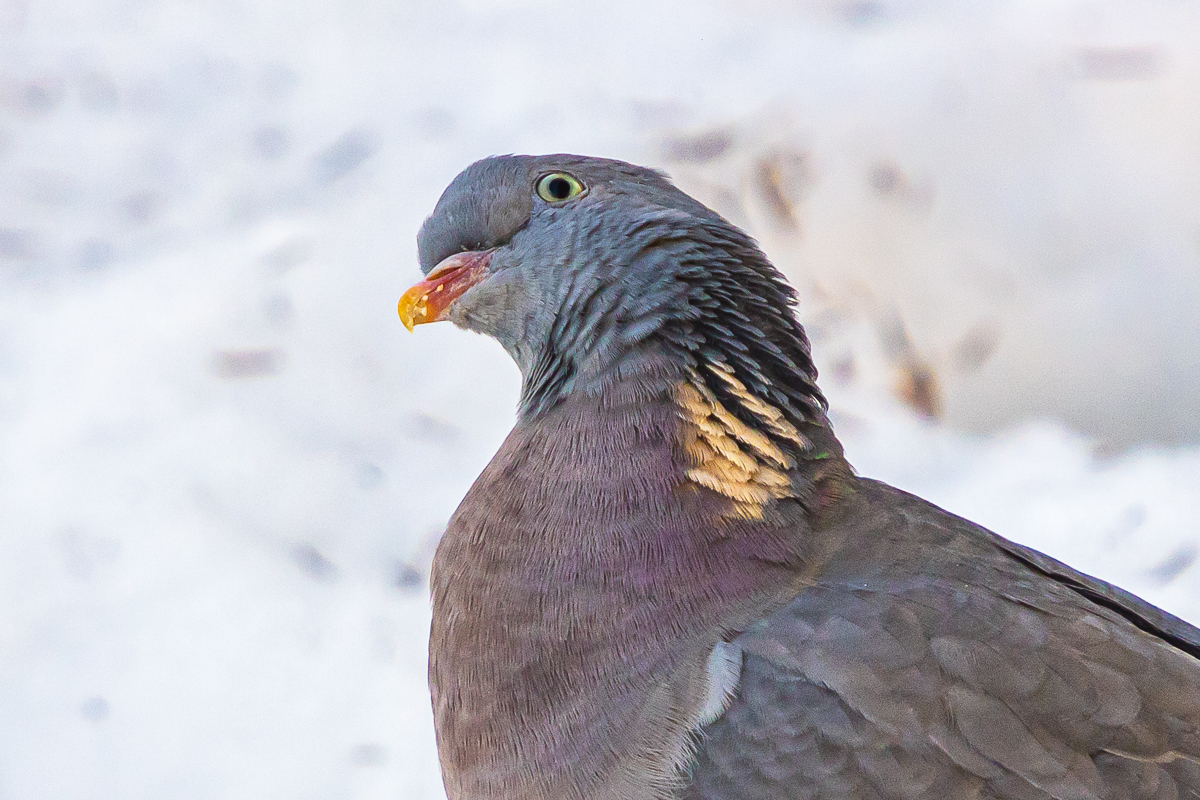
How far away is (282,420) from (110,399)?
409 mm

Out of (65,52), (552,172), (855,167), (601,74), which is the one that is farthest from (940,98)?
(65,52)

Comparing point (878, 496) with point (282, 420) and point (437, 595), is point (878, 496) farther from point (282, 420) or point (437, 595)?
point (282, 420)

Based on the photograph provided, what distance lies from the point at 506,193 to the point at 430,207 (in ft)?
4.73

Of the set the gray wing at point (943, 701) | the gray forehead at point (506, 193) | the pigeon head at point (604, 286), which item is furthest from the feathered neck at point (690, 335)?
the gray wing at point (943, 701)

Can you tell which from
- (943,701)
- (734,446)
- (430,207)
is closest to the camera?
(943,701)

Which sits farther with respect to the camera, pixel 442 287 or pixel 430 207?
pixel 430 207

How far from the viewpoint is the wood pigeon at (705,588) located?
1574 millimetres

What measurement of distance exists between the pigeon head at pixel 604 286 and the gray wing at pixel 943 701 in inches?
12.6

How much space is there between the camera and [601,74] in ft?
11.7

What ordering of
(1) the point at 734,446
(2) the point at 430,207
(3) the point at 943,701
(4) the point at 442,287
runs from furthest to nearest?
(2) the point at 430,207 < (4) the point at 442,287 < (1) the point at 734,446 < (3) the point at 943,701

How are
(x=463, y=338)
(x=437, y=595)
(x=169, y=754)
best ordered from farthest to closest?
(x=463, y=338) → (x=169, y=754) → (x=437, y=595)

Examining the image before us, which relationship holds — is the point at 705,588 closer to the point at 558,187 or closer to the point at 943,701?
the point at 943,701

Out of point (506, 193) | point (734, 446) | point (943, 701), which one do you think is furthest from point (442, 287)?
point (943, 701)

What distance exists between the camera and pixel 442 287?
1929mm
